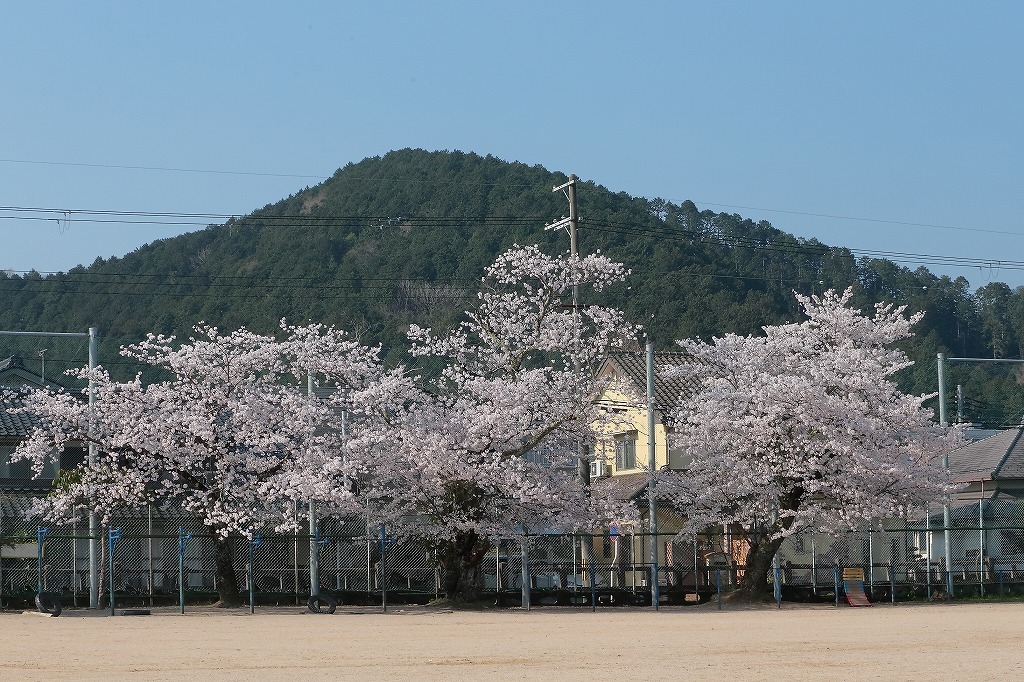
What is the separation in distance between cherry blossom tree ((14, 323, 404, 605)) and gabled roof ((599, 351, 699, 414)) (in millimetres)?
15043

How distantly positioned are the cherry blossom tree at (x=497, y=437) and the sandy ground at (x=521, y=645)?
2.62m

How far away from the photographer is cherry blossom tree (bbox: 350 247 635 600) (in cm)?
3073

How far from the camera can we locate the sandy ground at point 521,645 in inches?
583

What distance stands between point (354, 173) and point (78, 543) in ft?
223

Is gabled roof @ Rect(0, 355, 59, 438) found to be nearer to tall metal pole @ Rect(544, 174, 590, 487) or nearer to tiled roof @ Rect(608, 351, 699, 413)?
tall metal pole @ Rect(544, 174, 590, 487)

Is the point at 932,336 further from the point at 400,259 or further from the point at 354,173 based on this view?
the point at 354,173

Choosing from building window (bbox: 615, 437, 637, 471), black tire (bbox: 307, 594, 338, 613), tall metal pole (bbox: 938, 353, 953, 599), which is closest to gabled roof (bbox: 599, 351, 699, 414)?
building window (bbox: 615, 437, 637, 471)

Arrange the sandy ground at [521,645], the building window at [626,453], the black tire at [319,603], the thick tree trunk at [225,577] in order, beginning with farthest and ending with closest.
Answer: the building window at [626,453] < the thick tree trunk at [225,577] < the black tire at [319,603] < the sandy ground at [521,645]

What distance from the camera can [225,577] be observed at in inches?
1256

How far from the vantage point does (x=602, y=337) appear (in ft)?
112

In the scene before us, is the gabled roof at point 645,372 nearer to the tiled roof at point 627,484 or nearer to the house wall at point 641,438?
the house wall at point 641,438

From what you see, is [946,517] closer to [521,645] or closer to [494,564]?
[494,564]

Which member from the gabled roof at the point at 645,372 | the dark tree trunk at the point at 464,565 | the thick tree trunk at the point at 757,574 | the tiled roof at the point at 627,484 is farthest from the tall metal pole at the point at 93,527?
the gabled roof at the point at 645,372

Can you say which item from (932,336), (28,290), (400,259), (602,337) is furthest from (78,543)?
(932,336)
